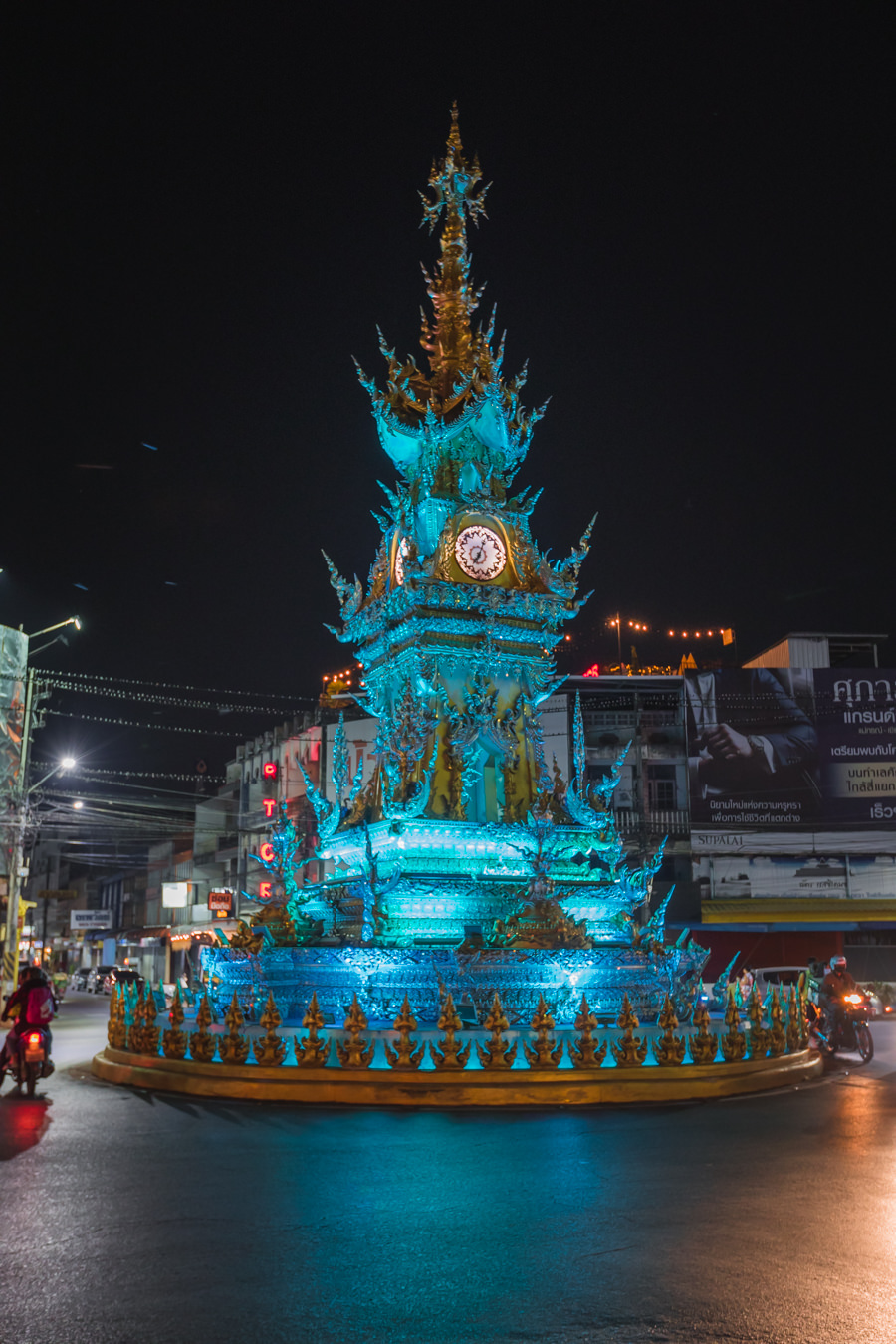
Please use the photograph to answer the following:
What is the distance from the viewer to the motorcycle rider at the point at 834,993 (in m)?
18.1

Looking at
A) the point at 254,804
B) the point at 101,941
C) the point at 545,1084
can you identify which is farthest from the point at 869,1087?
the point at 101,941

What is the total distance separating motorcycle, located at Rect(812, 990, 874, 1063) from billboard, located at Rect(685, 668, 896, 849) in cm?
2857

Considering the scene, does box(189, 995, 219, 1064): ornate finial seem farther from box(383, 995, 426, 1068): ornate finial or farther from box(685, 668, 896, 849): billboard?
box(685, 668, 896, 849): billboard

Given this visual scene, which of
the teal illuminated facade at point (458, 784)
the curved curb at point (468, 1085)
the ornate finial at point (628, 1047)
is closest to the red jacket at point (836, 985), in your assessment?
the teal illuminated facade at point (458, 784)

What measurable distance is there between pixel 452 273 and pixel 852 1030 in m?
18.1

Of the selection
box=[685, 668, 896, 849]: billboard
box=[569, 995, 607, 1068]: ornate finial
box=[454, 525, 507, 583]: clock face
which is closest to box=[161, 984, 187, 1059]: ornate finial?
box=[569, 995, 607, 1068]: ornate finial

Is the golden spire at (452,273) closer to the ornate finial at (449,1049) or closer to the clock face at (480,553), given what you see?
the clock face at (480,553)

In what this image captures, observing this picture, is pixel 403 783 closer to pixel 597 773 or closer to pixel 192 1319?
pixel 192 1319

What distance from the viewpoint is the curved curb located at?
40.1 feet

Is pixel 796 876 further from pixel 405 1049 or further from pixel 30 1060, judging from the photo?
pixel 30 1060

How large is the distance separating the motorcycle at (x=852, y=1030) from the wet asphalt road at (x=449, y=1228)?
6.12 m

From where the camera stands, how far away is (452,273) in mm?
24281

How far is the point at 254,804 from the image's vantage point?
6325cm

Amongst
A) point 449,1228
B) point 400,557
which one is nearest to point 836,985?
point 400,557
